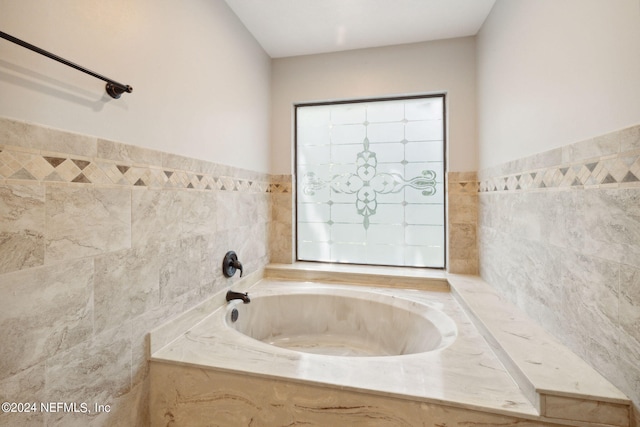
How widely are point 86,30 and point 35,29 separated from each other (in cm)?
16

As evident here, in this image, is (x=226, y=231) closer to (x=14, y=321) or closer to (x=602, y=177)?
(x=14, y=321)

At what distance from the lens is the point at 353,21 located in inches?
73.2

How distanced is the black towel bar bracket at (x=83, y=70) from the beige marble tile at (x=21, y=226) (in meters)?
0.36

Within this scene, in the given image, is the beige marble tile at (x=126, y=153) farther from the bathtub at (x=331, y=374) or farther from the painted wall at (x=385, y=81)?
the painted wall at (x=385, y=81)

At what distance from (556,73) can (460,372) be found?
1.23m

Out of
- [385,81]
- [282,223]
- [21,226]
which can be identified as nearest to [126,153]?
[21,226]

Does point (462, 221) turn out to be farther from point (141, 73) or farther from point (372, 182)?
point (141, 73)

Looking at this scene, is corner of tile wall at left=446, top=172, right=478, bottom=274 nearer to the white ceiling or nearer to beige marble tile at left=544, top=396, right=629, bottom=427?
the white ceiling

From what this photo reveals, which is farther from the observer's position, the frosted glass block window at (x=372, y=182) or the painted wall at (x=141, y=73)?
the frosted glass block window at (x=372, y=182)

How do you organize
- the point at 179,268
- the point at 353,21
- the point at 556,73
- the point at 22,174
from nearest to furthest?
the point at 22,174 → the point at 556,73 → the point at 179,268 → the point at 353,21

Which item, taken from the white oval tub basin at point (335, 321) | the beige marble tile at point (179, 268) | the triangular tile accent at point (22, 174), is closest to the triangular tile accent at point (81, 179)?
the triangular tile accent at point (22, 174)

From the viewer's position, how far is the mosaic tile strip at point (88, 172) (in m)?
0.72

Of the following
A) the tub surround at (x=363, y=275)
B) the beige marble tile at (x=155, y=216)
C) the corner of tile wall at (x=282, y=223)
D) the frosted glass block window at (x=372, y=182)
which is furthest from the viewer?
the corner of tile wall at (x=282, y=223)

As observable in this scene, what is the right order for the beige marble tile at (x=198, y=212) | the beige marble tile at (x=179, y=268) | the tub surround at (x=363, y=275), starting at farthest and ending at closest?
the tub surround at (x=363, y=275) → the beige marble tile at (x=198, y=212) → the beige marble tile at (x=179, y=268)
